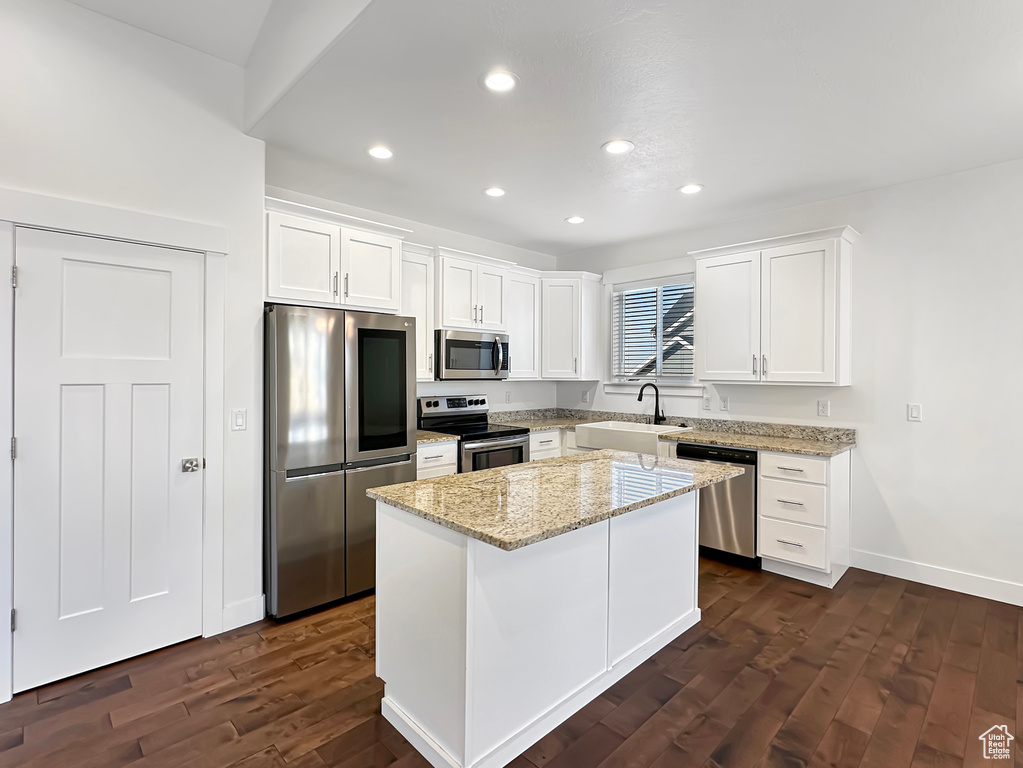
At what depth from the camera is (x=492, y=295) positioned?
459cm

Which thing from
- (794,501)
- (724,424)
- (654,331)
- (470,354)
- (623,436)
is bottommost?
(794,501)

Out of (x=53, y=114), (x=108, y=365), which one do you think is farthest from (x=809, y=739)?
(x=53, y=114)

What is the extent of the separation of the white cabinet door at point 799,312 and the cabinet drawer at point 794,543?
104cm

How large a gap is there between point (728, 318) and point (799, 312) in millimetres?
510

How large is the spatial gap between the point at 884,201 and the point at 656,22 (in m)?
2.67

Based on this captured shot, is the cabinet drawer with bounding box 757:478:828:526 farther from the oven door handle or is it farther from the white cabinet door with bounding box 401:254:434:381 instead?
the white cabinet door with bounding box 401:254:434:381

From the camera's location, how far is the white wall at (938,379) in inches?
124

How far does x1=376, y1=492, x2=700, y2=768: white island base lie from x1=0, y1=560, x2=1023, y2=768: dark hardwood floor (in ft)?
0.40

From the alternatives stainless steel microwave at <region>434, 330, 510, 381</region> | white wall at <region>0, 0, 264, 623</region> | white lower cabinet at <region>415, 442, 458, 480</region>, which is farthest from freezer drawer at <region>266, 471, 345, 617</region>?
stainless steel microwave at <region>434, 330, 510, 381</region>

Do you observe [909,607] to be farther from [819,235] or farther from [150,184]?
[150,184]

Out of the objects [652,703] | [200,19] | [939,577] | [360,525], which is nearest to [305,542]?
[360,525]

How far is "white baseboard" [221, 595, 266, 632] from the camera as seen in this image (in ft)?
9.11

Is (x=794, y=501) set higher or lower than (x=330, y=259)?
lower

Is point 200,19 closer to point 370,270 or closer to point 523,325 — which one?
point 370,270
